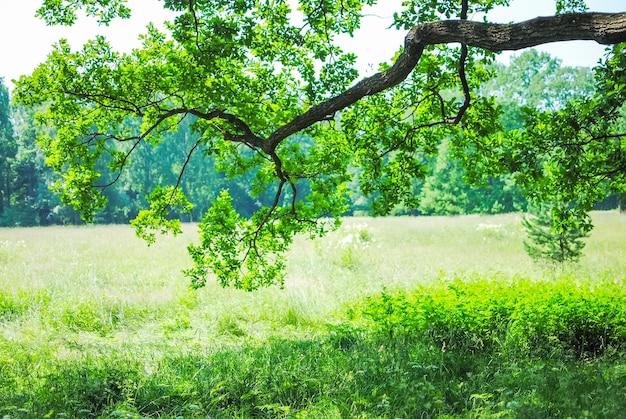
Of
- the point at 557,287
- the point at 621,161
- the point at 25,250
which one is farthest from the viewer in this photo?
the point at 25,250

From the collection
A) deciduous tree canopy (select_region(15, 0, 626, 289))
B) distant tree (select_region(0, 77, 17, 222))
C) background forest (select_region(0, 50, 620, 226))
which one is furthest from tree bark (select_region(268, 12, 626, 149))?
distant tree (select_region(0, 77, 17, 222))

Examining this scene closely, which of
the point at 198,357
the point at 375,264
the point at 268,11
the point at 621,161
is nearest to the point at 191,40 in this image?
the point at 268,11

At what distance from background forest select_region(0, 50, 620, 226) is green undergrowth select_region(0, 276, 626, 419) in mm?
33989

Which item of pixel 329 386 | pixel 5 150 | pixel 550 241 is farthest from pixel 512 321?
pixel 5 150

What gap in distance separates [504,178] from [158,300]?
4389 cm

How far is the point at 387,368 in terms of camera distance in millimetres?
5484

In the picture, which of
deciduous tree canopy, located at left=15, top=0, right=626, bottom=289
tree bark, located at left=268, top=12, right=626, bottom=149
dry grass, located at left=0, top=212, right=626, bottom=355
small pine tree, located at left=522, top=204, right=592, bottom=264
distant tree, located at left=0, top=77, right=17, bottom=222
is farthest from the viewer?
distant tree, located at left=0, top=77, right=17, bottom=222

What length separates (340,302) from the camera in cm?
980

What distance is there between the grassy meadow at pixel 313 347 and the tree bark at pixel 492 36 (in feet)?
9.31

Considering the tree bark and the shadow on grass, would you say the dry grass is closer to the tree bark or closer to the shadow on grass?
the shadow on grass

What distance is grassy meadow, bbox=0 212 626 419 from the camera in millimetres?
4629

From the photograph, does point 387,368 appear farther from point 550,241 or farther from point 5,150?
point 5,150

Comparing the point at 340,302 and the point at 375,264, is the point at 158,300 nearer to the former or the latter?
Result: the point at 340,302

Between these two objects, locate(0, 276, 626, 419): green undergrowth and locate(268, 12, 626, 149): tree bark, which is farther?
locate(0, 276, 626, 419): green undergrowth
